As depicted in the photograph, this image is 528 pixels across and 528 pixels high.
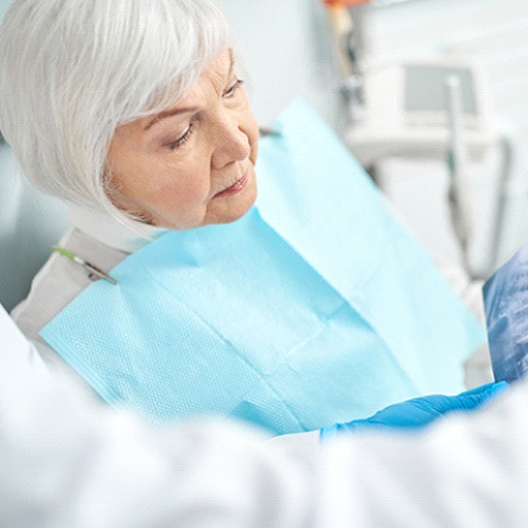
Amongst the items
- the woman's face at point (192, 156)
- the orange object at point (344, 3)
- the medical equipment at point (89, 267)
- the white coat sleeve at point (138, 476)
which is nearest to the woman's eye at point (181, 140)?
the woman's face at point (192, 156)

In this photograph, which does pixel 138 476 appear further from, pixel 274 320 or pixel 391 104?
pixel 391 104

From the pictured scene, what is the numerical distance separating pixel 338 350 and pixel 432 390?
22 cm

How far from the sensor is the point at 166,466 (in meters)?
0.51

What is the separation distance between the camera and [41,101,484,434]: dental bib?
1.05m

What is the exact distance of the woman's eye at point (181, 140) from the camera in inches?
37.0

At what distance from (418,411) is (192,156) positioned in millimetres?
373

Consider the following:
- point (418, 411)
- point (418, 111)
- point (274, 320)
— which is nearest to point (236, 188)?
point (274, 320)

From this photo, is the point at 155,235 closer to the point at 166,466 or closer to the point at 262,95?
the point at 166,466

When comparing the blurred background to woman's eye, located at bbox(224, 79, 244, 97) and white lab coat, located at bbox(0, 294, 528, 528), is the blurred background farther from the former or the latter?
white lab coat, located at bbox(0, 294, 528, 528)

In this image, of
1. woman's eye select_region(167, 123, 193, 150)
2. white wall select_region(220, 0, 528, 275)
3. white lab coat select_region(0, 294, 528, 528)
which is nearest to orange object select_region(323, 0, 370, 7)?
white wall select_region(220, 0, 528, 275)

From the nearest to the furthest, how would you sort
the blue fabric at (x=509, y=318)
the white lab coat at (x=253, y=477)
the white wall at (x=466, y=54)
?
the white lab coat at (x=253, y=477), the blue fabric at (x=509, y=318), the white wall at (x=466, y=54)

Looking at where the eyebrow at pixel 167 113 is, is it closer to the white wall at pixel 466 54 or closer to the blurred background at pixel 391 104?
the blurred background at pixel 391 104

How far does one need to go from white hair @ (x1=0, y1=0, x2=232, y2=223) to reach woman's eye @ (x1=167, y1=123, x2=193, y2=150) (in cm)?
6

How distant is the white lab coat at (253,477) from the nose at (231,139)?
0.49 m
